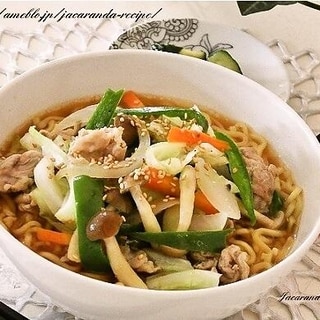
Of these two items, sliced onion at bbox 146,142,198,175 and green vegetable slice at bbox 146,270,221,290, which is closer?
green vegetable slice at bbox 146,270,221,290

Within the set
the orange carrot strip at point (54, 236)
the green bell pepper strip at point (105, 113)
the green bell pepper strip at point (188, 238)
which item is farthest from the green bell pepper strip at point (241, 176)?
the orange carrot strip at point (54, 236)

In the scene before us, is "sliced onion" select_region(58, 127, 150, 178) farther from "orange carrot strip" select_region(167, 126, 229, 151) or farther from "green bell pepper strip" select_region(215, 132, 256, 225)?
"green bell pepper strip" select_region(215, 132, 256, 225)

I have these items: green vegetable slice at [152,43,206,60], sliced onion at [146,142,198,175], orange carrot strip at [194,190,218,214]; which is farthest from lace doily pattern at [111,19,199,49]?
orange carrot strip at [194,190,218,214]

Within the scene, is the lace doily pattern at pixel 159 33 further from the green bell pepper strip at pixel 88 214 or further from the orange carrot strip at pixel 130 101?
the green bell pepper strip at pixel 88 214

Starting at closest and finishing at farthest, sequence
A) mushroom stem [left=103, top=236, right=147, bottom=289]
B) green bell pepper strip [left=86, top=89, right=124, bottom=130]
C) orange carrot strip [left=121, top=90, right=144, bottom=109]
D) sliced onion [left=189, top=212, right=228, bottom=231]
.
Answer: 1. mushroom stem [left=103, top=236, right=147, bottom=289]
2. sliced onion [left=189, top=212, right=228, bottom=231]
3. green bell pepper strip [left=86, top=89, right=124, bottom=130]
4. orange carrot strip [left=121, top=90, right=144, bottom=109]

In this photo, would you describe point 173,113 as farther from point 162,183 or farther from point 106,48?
point 106,48

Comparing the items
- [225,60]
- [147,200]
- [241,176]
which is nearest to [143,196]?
[147,200]

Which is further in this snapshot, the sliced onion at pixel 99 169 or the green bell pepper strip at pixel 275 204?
the green bell pepper strip at pixel 275 204
